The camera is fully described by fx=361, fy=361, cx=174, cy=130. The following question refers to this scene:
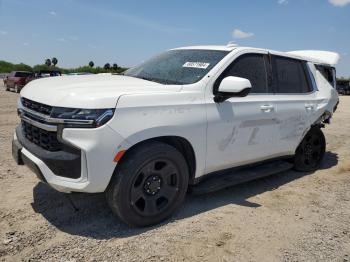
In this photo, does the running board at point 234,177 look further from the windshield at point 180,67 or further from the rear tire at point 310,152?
the windshield at point 180,67

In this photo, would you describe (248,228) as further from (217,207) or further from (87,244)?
(87,244)

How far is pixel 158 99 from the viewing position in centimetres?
341

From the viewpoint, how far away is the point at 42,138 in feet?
11.0

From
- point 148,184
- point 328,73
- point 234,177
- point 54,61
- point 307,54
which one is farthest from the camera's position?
point 54,61

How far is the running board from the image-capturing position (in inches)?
159

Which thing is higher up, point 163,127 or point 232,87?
point 232,87

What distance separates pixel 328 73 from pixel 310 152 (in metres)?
1.53

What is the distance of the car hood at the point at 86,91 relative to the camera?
10.1ft

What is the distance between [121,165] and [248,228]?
1.51m

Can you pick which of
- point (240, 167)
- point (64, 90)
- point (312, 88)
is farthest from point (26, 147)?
point (312, 88)

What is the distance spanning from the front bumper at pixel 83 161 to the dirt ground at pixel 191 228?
0.54 metres

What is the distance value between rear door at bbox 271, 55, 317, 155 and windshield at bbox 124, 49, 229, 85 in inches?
42.1

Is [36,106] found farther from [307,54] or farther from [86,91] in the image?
[307,54]

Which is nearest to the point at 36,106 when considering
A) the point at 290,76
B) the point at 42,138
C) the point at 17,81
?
the point at 42,138
